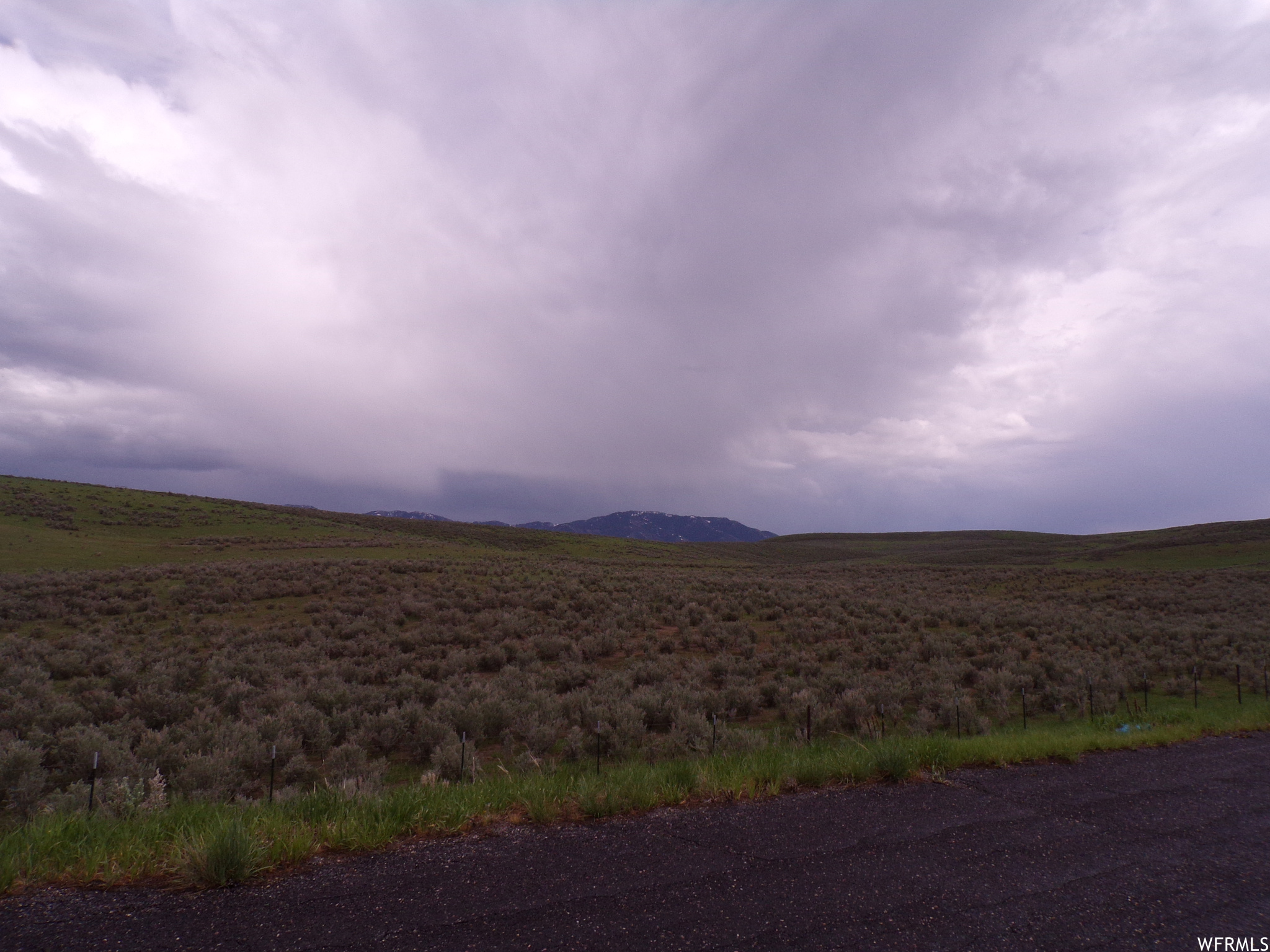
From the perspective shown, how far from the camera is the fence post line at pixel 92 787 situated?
20.7 ft

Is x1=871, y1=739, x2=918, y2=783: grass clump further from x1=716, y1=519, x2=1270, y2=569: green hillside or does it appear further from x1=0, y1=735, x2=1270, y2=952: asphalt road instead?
x1=716, y1=519, x2=1270, y2=569: green hillside

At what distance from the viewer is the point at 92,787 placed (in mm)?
7570

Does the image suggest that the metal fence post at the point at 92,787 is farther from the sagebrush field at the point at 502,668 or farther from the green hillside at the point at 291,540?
the green hillside at the point at 291,540

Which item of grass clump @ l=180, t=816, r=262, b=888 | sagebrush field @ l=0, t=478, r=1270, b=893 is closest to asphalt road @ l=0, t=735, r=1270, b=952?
grass clump @ l=180, t=816, r=262, b=888

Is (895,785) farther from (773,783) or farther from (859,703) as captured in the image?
(859,703)

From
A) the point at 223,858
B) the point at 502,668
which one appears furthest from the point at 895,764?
the point at 502,668

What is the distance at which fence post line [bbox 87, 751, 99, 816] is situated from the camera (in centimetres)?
632

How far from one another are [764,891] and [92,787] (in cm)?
847

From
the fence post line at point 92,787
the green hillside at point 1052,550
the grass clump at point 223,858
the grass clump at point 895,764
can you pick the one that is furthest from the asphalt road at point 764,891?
the green hillside at point 1052,550

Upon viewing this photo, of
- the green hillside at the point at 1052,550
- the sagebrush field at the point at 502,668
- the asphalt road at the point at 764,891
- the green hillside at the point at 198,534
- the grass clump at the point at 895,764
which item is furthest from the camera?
the green hillside at the point at 1052,550

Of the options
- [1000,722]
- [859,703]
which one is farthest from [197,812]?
[1000,722]

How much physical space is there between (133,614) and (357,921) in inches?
966

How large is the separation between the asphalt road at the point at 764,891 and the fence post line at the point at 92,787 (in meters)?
2.53

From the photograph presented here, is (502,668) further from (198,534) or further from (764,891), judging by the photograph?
(198,534)
